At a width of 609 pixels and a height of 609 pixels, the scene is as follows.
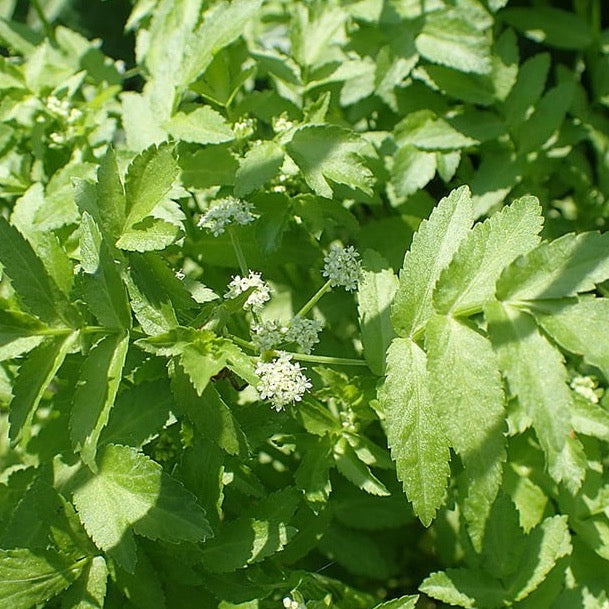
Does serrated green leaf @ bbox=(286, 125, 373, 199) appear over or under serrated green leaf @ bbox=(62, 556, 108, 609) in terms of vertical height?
over

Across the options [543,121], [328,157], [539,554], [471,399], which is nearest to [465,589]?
[539,554]

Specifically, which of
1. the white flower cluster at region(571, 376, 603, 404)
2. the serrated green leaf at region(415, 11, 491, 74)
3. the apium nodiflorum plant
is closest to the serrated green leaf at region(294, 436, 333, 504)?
the apium nodiflorum plant

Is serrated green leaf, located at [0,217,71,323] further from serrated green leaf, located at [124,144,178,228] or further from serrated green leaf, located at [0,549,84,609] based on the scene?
serrated green leaf, located at [0,549,84,609]

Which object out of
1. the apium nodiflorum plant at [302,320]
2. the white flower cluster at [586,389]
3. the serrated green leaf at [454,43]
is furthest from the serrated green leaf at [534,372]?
the serrated green leaf at [454,43]

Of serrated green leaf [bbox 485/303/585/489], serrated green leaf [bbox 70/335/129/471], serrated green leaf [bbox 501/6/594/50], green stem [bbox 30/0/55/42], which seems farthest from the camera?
serrated green leaf [bbox 501/6/594/50]

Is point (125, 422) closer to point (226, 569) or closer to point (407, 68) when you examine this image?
point (226, 569)

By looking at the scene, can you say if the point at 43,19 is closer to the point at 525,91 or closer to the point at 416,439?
the point at 525,91

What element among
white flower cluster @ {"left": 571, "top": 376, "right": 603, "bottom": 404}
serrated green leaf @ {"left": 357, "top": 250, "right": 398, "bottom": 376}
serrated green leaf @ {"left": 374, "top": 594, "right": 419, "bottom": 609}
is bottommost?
white flower cluster @ {"left": 571, "top": 376, "right": 603, "bottom": 404}

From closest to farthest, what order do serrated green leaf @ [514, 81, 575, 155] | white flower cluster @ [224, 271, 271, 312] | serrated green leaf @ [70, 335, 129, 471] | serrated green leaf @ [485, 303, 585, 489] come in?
serrated green leaf @ [485, 303, 585, 489], serrated green leaf @ [70, 335, 129, 471], white flower cluster @ [224, 271, 271, 312], serrated green leaf @ [514, 81, 575, 155]
